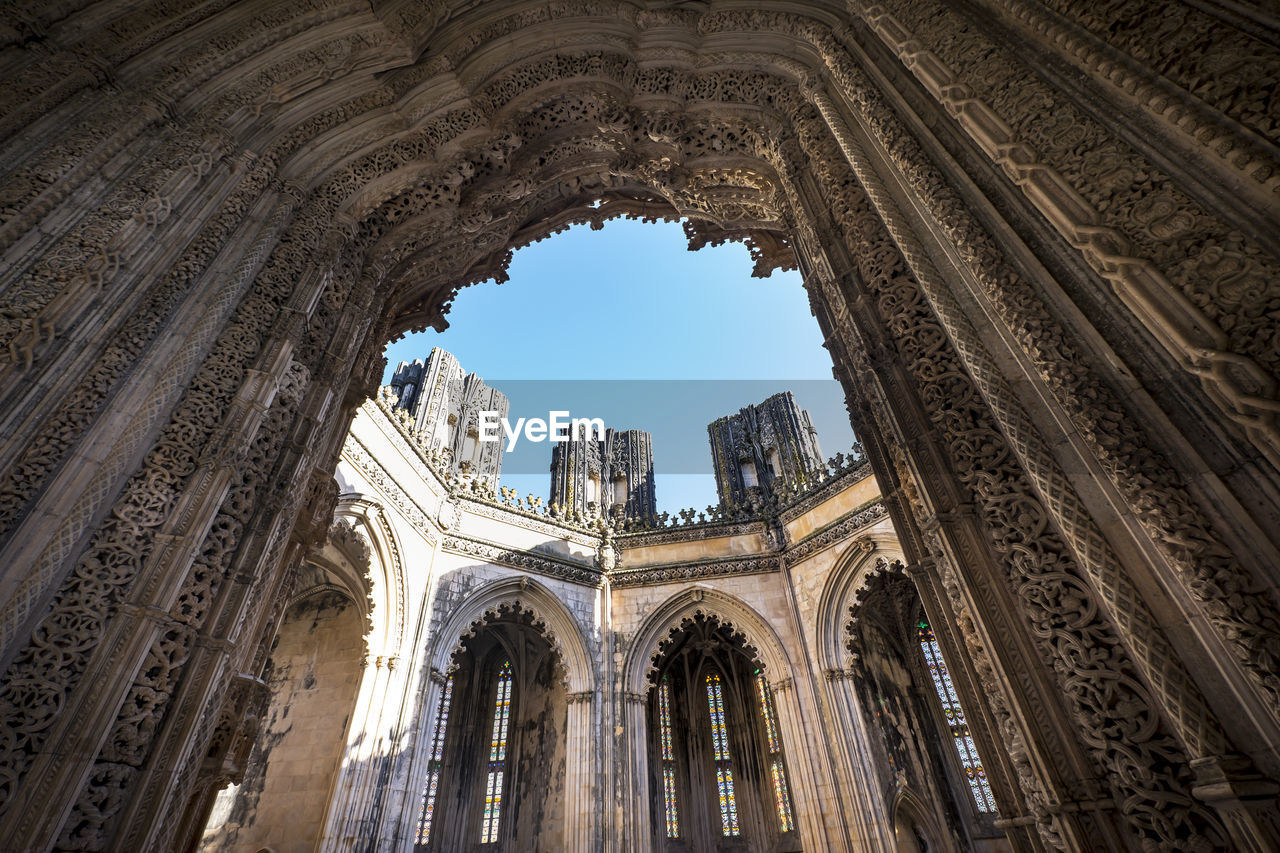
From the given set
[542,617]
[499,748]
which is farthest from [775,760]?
[542,617]

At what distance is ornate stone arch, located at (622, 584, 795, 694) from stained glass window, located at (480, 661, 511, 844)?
493 centimetres

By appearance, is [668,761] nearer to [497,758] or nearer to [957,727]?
[497,758]

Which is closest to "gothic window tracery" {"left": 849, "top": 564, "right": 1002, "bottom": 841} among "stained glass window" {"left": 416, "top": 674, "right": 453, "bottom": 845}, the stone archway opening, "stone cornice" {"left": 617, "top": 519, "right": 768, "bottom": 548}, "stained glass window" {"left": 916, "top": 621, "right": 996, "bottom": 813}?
"stained glass window" {"left": 916, "top": 621, "right": 996, "bottom": 813}

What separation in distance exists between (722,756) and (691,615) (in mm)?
5178

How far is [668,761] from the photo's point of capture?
14.7 m

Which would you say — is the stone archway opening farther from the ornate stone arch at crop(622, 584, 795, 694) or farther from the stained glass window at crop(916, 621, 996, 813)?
the stained glass window at crop(916, 621, 996, 813)

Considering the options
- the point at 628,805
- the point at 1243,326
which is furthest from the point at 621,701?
the point at 1243,326

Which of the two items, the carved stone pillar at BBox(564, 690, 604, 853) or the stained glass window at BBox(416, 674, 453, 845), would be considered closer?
the carved stone pillar at BBox(564, 690, 604, 853)

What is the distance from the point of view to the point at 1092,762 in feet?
6.17

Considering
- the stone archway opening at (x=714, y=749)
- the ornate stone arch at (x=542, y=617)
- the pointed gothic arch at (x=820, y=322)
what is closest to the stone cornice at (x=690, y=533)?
the stone archway opening at (x=714, y=749)

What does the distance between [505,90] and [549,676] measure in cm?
1352

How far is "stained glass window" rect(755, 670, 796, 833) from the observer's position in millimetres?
13422

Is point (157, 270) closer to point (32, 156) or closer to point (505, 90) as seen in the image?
point (32, 156)

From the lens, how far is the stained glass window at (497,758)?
13.2 meters
